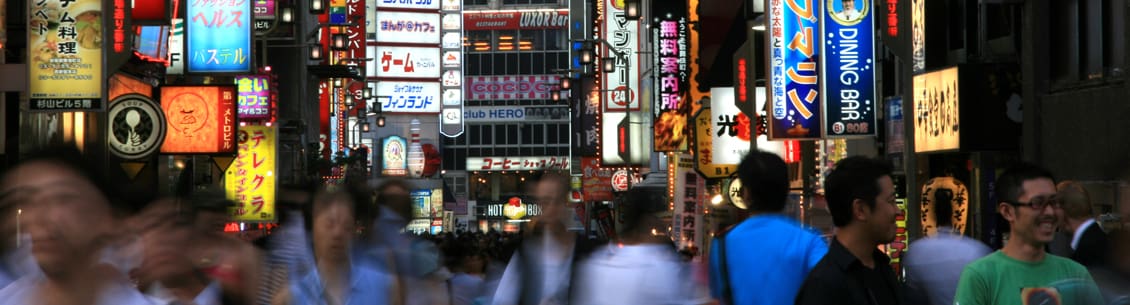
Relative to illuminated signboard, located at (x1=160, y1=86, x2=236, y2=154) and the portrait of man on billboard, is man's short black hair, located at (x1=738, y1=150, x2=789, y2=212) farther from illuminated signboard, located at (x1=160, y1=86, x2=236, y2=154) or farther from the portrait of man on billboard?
illuminated signboard, located at (x1=160, y1=86, x2=236, y2=154)

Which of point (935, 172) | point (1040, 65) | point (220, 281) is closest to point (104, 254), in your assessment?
point (220, 281)

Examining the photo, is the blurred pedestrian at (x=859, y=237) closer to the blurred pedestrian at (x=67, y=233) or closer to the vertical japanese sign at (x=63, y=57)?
the blurred pedestrian at (x=67, y=233)

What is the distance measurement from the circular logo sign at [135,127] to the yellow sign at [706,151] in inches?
465

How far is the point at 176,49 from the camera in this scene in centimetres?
2347

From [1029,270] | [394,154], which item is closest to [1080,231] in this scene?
[1029,270]

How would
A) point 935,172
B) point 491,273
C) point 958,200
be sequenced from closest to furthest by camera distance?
point 491,273
point 958,200
point 935,172

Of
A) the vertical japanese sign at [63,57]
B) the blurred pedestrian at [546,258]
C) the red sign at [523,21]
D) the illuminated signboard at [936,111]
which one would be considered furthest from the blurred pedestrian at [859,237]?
the red sign at [523,21]

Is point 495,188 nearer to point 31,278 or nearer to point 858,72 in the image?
point 858,72

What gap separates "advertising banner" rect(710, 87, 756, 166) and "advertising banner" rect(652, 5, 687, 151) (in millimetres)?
3525

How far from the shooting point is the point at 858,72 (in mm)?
19453

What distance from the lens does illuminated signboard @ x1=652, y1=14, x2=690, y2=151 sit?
32.1 metres

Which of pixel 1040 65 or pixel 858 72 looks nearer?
pixel 1040 65

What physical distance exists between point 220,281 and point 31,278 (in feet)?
10.4

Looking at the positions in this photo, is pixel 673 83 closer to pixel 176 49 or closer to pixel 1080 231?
pixel 176 49
